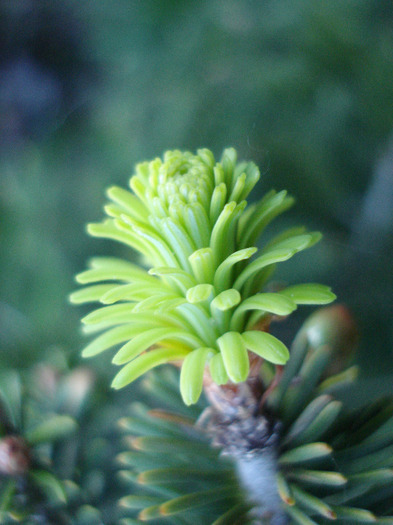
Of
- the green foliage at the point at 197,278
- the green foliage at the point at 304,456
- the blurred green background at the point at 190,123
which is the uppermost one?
the blurred green background at the point at 190,123

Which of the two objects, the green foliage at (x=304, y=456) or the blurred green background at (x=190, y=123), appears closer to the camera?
the green foliage at (x=304, y=456)


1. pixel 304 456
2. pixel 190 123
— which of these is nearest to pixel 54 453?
pixel 304 456

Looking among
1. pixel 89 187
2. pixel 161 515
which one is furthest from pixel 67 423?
pixel 89 187

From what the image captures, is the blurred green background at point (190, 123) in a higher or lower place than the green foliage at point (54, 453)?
higher

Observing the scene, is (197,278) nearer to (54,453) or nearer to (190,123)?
(54,453)

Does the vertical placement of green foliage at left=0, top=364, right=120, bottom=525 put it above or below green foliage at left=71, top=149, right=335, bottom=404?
below

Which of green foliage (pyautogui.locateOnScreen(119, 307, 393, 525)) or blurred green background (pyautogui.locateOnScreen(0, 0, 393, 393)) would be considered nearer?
green foliage (pyautogui.locateOnScreen(119, 307, 393, 525))
